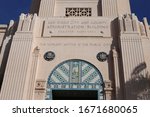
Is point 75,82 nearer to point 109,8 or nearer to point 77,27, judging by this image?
point 77,27

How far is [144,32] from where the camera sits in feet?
44.4

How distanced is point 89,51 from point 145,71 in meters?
2.64

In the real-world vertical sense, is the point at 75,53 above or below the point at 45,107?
above

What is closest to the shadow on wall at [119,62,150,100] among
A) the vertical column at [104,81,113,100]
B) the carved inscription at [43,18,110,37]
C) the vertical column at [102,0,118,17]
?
the vertical column at [104,81,113,100]

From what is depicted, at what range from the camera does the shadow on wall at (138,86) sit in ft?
35.7

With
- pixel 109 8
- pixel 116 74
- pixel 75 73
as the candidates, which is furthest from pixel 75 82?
pixel 109 8

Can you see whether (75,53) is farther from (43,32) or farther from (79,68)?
(43,32)

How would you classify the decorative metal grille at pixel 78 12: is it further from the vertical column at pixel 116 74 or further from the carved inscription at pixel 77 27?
the vertical column at pixel 116 74

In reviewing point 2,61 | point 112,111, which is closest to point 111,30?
point 2,61

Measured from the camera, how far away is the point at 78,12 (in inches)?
611

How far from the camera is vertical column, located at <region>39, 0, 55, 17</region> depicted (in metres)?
14.9

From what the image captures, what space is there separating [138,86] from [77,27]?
169 inches

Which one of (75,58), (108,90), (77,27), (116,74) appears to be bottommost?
(108,90)

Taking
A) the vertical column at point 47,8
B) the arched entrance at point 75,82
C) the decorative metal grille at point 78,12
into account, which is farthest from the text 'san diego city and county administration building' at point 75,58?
the decorative metal grille at point 78,12
